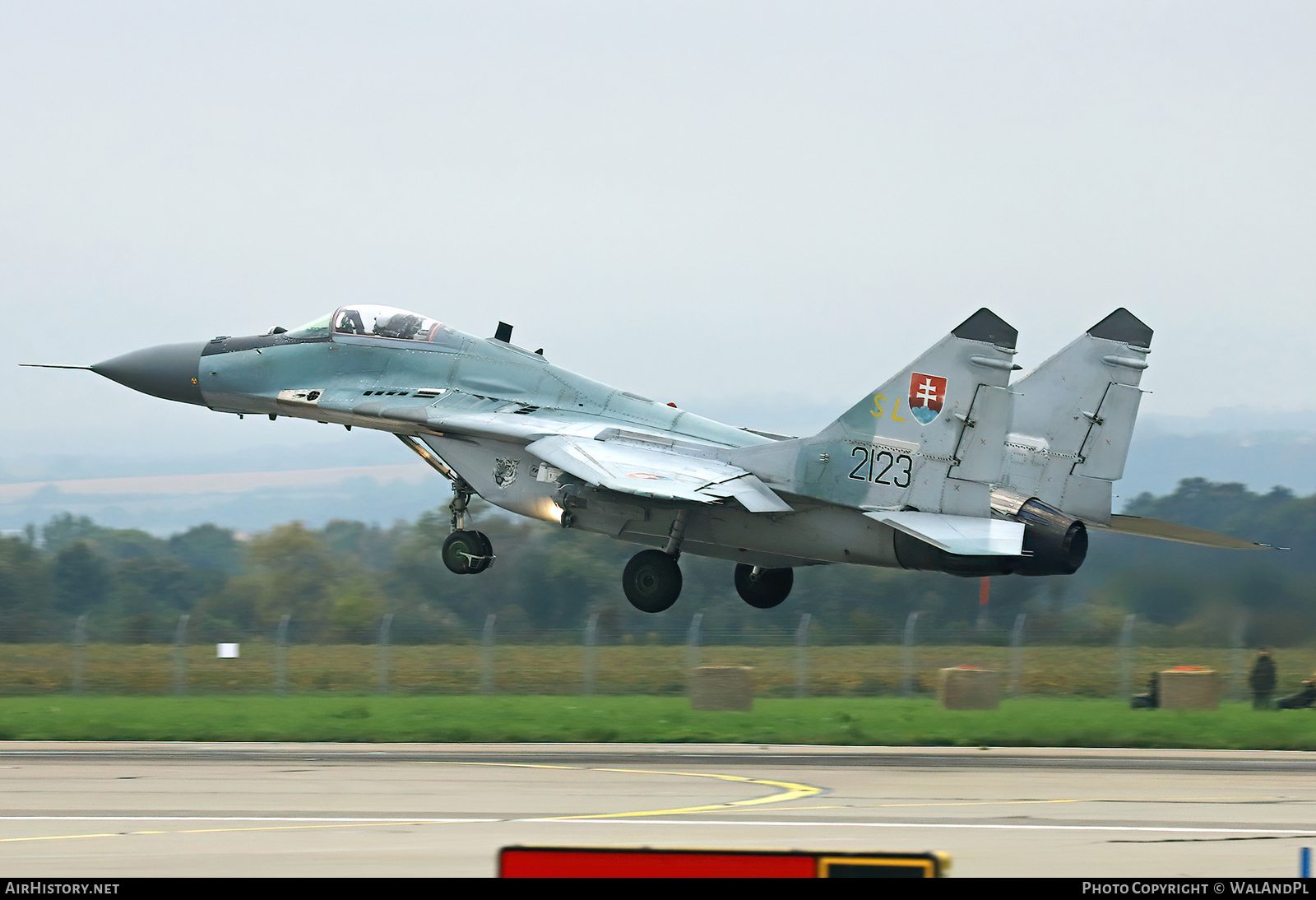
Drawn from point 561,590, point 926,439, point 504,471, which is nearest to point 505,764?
point 504,471

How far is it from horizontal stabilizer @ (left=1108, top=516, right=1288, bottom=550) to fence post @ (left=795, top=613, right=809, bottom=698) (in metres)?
6.51

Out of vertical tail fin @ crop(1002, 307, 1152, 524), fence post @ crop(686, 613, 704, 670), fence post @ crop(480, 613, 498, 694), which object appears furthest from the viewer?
fence post @ crop(480, 613, 498, 694)

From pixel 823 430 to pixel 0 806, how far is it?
1127cm

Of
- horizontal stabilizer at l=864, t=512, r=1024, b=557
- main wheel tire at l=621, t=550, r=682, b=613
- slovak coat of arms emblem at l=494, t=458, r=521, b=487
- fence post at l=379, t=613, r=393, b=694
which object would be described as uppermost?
slovak coat of arms emblem at l=494, t=458, r=521, b=487

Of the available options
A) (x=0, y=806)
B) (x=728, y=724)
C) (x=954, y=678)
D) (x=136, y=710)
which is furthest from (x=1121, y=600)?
(x=0, y=806)

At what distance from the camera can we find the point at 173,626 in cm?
3600

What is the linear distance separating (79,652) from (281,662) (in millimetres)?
4063

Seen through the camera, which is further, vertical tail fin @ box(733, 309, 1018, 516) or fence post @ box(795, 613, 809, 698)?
fence post @ box(795, 613, 809, 698)

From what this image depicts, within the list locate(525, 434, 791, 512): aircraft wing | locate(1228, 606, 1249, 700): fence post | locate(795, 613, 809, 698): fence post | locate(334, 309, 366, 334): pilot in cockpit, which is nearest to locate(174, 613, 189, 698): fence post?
locate(334, 309, 366, 334): pilot in cockpit

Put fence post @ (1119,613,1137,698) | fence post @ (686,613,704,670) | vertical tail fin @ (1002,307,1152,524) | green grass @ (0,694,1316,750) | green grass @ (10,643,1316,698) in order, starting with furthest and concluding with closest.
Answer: fence post @ (686,613,704,670) → green grass @ (10,643,1316,698) → fence post @ (1119,613,1137,698) → vertical tail fin @ (1002,307,1152,524) → green grass @ (0,694,1316,750)

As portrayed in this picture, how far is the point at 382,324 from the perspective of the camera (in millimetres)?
23188

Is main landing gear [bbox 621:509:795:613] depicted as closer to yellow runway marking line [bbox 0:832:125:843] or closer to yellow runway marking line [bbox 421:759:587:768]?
yellow runway marking line [bbox 421:759:587:768]

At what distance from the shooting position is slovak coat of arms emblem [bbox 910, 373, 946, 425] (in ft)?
66.1

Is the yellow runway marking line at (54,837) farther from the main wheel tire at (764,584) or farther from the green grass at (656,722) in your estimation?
the main wheel tire at (764,584)
